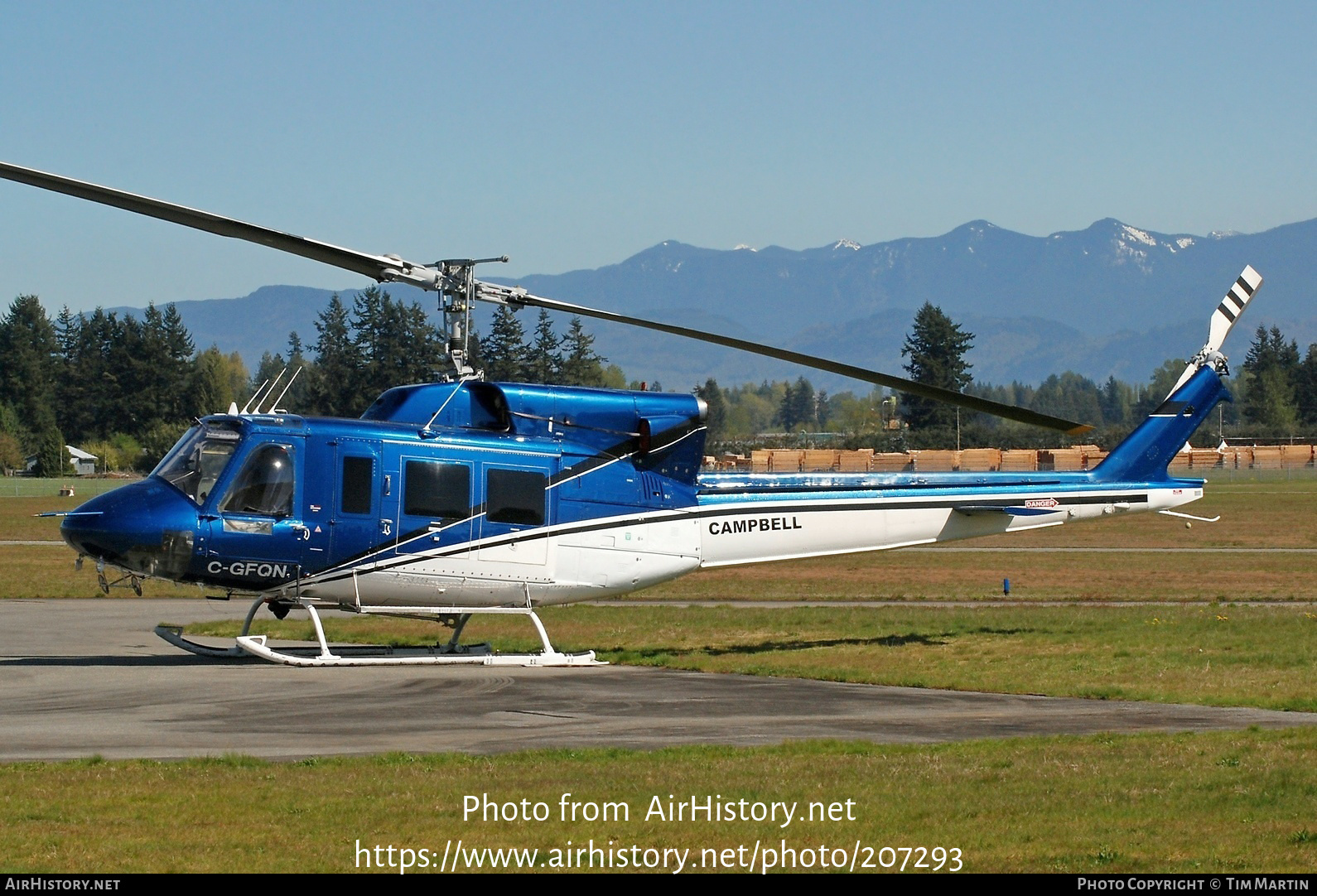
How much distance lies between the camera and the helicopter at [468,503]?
15.9m

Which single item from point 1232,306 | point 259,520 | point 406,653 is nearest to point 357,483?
point 259,520

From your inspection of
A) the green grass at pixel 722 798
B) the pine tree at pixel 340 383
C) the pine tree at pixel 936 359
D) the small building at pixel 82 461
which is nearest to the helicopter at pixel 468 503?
the green grass at pixel 722 798

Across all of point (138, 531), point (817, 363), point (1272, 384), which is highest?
point (1272, 384)

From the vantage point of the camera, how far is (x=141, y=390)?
11575cm

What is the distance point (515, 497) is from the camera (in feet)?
57.6

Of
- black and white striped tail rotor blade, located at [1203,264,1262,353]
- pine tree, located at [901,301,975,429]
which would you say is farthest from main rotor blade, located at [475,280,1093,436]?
pine tree, located at [901,301,975,429]

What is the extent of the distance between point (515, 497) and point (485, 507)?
421 millimetres

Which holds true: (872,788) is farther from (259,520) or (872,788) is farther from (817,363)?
(259,520)

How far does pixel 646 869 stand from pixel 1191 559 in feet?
118

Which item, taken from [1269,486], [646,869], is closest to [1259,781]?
[646,869]

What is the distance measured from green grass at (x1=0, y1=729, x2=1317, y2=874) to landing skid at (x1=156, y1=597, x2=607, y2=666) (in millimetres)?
5656

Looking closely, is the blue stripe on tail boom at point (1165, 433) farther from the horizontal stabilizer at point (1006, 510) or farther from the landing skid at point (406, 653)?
the landing skid at point (406, 653)

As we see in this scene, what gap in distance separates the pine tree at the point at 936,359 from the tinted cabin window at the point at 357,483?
101 m

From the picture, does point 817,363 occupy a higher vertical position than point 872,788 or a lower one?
higher
